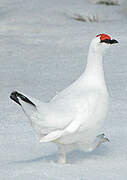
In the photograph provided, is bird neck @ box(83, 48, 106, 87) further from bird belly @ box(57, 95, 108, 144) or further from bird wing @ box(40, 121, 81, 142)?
bird wing @ box(40, 121, 81, 142)

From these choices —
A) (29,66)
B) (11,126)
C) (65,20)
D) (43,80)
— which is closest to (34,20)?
(65,20)

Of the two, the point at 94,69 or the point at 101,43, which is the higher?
the point at 101,43

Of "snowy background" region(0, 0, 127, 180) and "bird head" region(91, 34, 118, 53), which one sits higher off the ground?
"bird head" region(91, 34, 118, 53)

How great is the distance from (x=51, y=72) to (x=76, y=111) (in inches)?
145

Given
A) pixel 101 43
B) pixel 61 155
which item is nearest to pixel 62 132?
pixel 61 155

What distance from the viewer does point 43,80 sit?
7.36 meters

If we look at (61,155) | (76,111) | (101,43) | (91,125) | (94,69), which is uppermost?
(101,43)

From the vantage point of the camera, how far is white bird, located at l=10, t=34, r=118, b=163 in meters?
3.90

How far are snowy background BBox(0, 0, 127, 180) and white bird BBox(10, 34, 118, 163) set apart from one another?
0.67 ft

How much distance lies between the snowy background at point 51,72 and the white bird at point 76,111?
204 mm

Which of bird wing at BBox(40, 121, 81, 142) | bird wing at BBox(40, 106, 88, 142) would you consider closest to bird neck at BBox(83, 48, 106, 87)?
bird wing at BBox(40, 106, 88, 142)

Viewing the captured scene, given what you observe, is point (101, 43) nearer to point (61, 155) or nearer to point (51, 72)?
point (61, 155)

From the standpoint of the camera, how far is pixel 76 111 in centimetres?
408

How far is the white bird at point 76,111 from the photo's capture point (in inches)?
154
